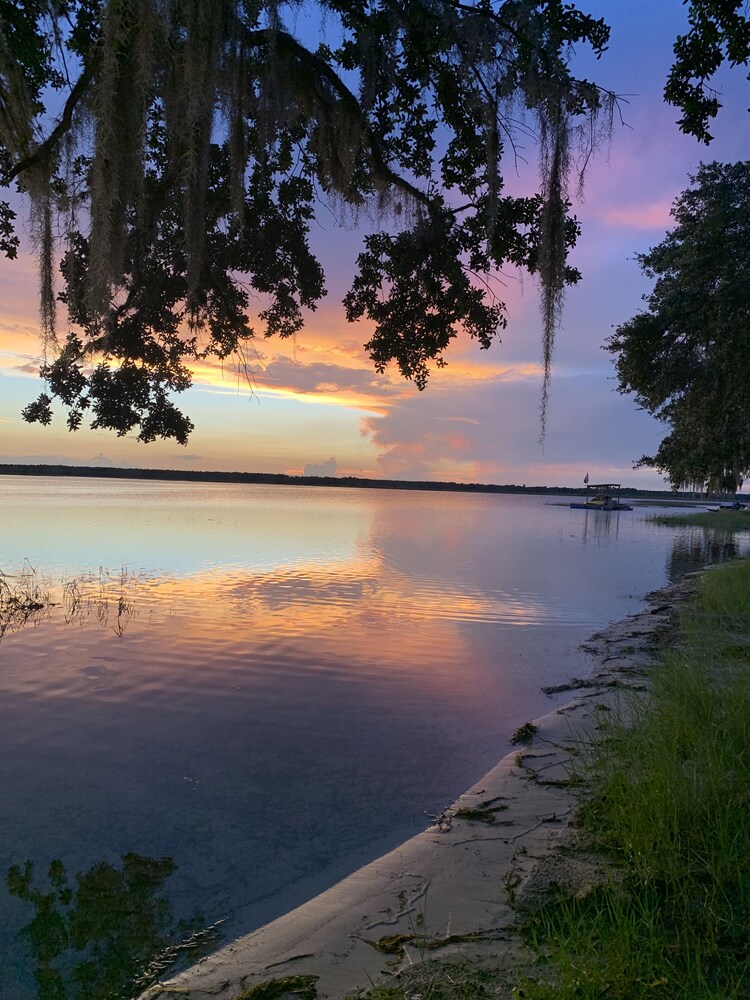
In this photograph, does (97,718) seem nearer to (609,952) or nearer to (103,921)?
(103,921)

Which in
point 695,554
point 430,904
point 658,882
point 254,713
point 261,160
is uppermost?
point 261,160

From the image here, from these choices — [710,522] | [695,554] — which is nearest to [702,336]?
[695,554]

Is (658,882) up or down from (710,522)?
up

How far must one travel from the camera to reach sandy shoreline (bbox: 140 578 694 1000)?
2.89 m

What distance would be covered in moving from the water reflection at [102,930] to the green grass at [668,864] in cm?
206

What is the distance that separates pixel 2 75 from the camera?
4.69m

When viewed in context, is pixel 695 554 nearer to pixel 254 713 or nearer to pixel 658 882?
pixel 254 713

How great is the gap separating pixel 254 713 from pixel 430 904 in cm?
420

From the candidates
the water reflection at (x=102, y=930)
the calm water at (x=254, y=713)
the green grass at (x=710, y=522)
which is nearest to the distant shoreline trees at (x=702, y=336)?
the calm water at (x=254, y=713)

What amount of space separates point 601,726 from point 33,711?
6.26 metres

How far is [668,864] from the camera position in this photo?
305cm

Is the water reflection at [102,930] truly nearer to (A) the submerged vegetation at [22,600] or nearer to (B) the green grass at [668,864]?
(B) the green grass at [668,864]

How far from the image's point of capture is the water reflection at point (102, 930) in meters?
3.16

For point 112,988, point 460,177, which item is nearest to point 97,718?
point 112,988
